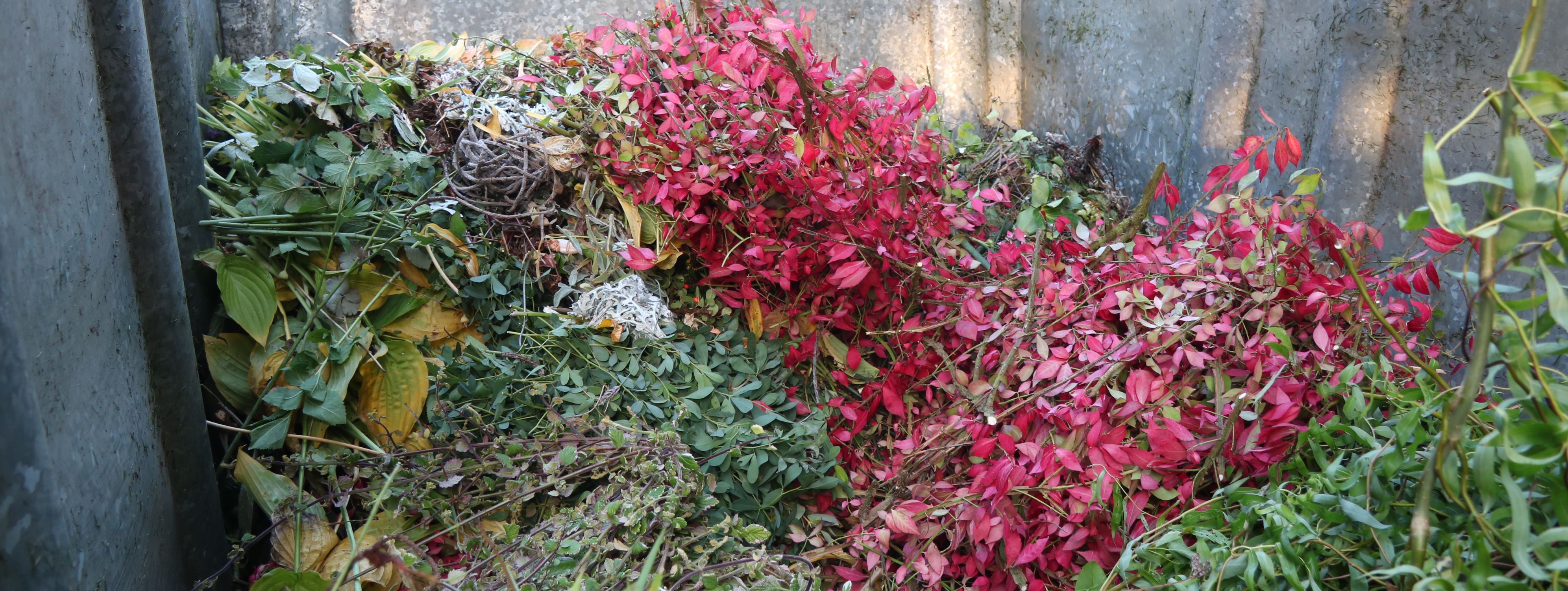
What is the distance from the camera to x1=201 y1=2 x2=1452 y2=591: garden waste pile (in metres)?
1.48

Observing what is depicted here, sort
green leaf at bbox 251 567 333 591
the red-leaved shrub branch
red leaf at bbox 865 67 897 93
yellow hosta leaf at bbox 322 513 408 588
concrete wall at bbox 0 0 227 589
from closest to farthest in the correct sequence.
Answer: concrete wall at bbox 0 0 227 589, green leaf at bbox 251 567 333 591, yellow hosta leaf at bbox 322 513 408 588, the red-leaved shrub branch, red leaf at bbox 865 67 897 93

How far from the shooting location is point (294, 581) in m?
1.29

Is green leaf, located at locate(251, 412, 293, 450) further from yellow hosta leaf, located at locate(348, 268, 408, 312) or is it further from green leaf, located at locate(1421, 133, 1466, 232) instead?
green leaf, located at locate(1421, 133, 1466, 232)

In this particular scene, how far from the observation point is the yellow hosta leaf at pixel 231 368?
1588 mm

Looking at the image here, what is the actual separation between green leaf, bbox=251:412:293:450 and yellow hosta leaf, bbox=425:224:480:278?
1.55ft

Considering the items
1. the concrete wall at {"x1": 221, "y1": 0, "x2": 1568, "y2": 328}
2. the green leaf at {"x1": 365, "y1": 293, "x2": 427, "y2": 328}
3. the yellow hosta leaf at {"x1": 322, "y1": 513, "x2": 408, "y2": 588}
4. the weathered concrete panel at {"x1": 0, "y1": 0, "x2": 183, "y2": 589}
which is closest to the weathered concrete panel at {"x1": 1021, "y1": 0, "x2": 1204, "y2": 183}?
the concrete wall at {"x1": 221, "y1": 0, "x2": 1568, "y2": 328}

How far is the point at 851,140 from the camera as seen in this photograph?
6.84 ft

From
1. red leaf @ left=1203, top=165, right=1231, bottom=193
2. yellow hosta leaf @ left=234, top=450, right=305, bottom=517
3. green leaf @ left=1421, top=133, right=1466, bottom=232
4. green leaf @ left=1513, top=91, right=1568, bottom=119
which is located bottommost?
yellow hosta leaf @ left=234, top=450, right=305, bottom=517

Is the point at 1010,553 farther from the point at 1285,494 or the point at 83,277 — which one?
the point at 83,277

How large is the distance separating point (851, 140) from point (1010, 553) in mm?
1024

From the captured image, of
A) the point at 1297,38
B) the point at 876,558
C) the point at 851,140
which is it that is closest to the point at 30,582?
the point at 876,558

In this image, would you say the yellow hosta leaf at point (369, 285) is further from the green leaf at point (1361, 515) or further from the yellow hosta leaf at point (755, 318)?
the green leaf at point (1361, 515)

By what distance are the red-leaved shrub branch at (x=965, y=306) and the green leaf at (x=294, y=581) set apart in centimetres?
90

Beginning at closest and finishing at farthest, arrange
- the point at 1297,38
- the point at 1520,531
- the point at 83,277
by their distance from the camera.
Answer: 1. the point at 1520,531
2. the point at 83,277
3. the point at 1297,38
